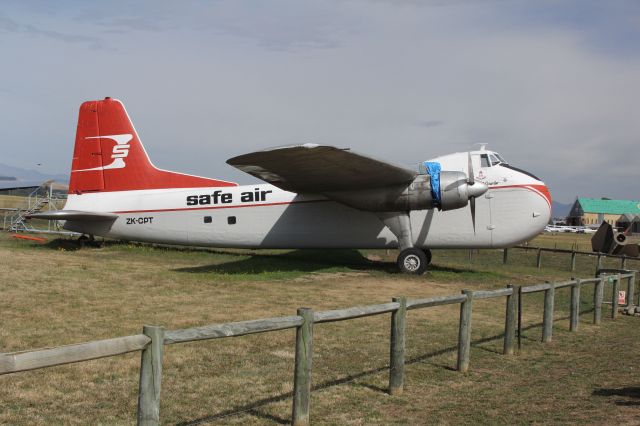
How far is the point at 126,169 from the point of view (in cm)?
2556

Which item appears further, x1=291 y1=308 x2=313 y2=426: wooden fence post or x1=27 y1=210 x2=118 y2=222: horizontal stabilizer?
x1=27 y1=210 x2=118 y2=222: horizontal stabilizer

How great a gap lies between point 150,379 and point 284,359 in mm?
4508

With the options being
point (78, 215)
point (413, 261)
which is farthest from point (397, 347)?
point (78, 215)

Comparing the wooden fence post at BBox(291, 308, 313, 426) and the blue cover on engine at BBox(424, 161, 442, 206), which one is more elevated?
the blue cover on engine at BBox(424, 161, 442, 206)

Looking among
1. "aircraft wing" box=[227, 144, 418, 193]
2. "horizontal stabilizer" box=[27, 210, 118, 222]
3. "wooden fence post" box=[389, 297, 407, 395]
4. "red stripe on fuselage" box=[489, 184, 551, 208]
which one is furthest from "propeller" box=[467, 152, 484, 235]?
"horizontal stabilizer" box=[27, 210, 118, 222]

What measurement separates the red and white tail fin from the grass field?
705cm

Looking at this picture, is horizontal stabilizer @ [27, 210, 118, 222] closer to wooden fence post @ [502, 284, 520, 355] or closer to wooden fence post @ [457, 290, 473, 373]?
wooden fence post @ [502, 284, 520, 355]

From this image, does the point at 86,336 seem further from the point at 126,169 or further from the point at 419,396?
the point at 126,169

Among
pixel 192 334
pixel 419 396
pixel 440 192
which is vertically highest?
pixel 440 192

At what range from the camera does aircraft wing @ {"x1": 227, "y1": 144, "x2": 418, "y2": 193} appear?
17.2 m

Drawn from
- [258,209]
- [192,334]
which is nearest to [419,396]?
[192,334]

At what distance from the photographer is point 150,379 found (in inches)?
178

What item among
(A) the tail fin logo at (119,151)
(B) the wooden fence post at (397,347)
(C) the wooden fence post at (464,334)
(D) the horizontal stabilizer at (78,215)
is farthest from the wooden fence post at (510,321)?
(A) the tail fin logo at (119,151)

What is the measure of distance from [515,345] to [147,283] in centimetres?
1001
